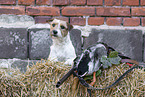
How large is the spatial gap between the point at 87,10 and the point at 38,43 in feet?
2.52

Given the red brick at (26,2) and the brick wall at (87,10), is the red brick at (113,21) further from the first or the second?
the red brick at (26,2)

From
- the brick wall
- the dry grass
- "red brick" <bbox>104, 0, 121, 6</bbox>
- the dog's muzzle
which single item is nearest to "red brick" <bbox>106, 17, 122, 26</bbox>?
the brick wall

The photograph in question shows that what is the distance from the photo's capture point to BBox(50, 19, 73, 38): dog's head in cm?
176

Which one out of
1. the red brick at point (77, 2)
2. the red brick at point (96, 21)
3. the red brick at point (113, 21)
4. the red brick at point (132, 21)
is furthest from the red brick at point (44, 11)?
the red brick at point (132, 21)

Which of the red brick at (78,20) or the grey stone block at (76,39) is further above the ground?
the red brick at (78,20)

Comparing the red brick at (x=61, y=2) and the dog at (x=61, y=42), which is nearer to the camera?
the dog at (x=61, y=42)

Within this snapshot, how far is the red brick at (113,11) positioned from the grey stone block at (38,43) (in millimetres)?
730

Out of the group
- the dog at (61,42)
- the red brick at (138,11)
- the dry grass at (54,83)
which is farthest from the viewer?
the red brick at (138,11)

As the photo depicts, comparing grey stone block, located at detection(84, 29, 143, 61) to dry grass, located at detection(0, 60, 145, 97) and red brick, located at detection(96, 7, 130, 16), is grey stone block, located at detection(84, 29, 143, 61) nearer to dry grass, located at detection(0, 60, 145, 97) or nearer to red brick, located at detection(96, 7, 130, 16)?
red brick, located at detection(96, 7, 130, 16)

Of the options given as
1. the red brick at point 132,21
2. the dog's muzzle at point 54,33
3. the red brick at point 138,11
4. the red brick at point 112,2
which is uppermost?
the red brick at point 112,2

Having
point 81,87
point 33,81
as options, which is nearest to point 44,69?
point 33,81

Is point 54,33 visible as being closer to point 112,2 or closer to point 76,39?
point 76,39

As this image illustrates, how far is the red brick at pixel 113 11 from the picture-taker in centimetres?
205

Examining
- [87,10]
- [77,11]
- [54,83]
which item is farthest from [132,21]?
[54,83]
